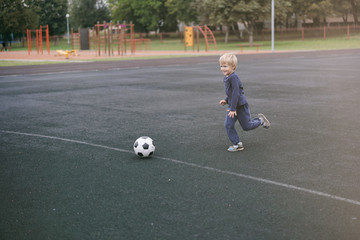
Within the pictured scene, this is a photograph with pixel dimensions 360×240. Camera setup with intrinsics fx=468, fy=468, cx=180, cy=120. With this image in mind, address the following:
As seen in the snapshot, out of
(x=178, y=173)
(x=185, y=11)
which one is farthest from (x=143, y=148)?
(x=185, y=11)

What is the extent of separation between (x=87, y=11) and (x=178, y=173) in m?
89.0

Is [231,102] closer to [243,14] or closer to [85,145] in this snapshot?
[85,145]

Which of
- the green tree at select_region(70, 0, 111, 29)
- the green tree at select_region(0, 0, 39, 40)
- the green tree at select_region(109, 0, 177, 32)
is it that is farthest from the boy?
the green tree at select_region(70, 0, 111, 29)

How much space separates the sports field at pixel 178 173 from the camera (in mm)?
3791

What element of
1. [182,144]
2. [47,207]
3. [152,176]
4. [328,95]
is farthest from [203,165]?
[328,95]

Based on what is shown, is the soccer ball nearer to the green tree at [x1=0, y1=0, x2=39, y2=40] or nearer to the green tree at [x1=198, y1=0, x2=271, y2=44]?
the green tree at [x1=198, y1=0, x2=271, y2=44]

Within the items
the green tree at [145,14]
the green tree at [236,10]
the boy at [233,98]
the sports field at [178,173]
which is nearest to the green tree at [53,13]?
the green tree at [145,14]

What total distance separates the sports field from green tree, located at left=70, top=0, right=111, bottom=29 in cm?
8266

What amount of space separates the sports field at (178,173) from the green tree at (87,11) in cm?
8266

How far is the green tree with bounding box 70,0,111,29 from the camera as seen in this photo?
89575 millimetres

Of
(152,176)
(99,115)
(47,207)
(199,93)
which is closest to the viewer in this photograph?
(47,207)

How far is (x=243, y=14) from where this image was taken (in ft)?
157

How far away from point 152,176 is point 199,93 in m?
7.62

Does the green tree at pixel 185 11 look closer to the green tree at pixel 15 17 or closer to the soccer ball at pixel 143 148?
the green tree at pixel 15 17
